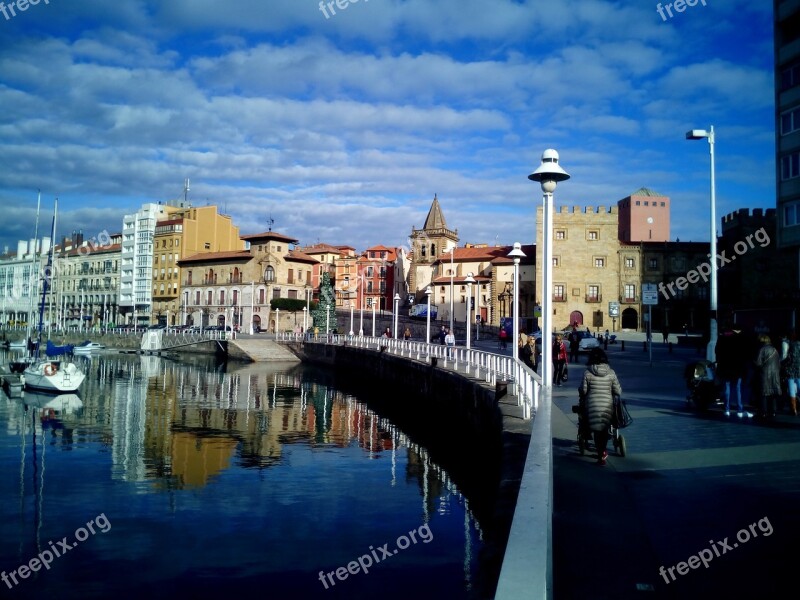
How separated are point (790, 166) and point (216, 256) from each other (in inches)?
2875

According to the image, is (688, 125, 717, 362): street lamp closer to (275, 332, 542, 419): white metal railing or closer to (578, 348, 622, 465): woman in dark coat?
(275, 332, 542, 419): white metal railing

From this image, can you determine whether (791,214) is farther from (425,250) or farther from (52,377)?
(425,250)

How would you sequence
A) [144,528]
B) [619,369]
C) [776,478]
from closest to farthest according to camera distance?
[776,478] < [144,528] < [619,369]

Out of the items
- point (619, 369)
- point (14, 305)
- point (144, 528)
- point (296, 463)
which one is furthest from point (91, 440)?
point (14, 305)

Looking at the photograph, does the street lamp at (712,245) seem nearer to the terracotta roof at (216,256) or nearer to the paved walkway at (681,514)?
the paved walkway at (681,514)

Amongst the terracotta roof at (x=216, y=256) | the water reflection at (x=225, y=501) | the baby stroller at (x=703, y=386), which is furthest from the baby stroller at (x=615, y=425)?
the terracotta roof at (x=216, y=256)

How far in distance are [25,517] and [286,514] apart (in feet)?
17.6

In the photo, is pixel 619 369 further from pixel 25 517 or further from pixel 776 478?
pixel 25 517

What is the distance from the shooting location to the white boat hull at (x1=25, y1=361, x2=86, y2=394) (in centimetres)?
3416

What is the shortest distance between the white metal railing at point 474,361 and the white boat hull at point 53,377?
1810 centimetres

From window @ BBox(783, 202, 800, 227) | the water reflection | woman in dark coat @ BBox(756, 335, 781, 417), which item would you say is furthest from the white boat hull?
window @ BBox(783, 202, 800, 227)

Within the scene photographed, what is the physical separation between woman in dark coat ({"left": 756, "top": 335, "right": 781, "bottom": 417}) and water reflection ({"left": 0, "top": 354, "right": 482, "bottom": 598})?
20.5ft

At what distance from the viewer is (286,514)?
1338 centimetres

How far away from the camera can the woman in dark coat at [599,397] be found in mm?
9000
